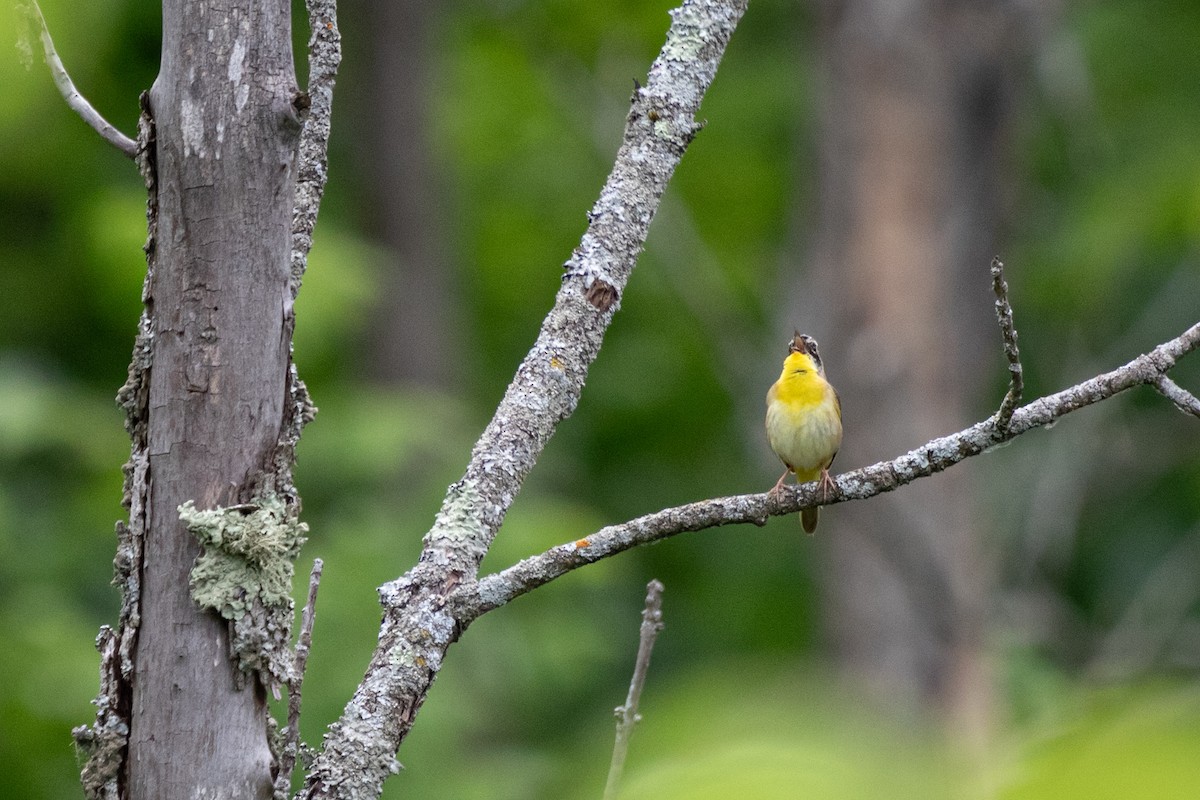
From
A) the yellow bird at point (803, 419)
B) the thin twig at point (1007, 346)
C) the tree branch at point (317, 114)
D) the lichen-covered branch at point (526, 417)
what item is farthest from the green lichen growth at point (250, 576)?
the yellow bird at point (803, 419)

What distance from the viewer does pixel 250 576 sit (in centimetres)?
204

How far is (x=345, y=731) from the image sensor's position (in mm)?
2061

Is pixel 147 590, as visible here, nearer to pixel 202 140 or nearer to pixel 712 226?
pixel 202 140

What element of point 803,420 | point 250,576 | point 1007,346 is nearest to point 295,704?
point 250,576

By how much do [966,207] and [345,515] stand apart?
13.5ft

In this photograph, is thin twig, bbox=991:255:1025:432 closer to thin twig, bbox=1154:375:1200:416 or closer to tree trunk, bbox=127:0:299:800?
thin twig, bbox=1154:375:1200:416

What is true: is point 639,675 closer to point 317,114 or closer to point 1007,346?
point 1007,346

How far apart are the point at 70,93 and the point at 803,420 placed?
269 cm

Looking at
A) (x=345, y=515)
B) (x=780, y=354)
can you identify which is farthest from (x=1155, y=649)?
(x=345, y=515)

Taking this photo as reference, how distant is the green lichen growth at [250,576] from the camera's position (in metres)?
2.00

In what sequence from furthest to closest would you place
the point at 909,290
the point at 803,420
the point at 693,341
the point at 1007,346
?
the point at 693,341 → the point at 909,290 → the point at 803,420 → the point at 1007,346

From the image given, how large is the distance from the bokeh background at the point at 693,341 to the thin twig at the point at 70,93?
0.07 metres

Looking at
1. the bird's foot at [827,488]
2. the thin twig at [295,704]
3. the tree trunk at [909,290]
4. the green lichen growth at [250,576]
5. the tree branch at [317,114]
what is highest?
the tree trunk at [909,290]

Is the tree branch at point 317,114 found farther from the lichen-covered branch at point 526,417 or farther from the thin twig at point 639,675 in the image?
the thin twig at point 639,675
